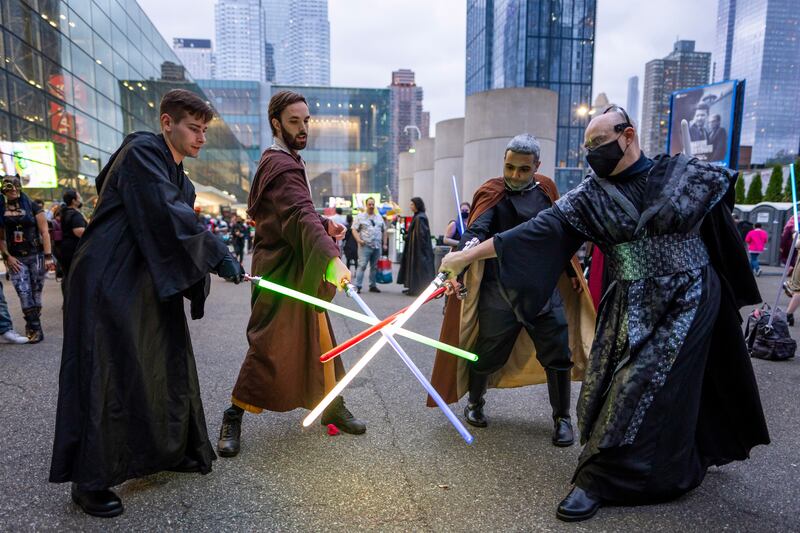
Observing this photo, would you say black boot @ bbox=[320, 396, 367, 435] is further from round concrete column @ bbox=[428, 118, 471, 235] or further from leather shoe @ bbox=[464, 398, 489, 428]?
round concrete column @ bbox=[428, 118, 471, 235]

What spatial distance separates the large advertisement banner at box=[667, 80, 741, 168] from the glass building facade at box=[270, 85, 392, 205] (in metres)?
47.2

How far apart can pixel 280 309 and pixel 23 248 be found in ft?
14.9

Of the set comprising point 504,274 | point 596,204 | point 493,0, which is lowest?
point 504,274

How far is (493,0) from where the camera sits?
49.7 meters

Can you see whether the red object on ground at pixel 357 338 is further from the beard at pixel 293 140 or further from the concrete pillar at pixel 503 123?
the concrete pillar at pixel 503 123

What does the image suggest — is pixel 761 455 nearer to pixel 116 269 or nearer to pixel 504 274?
pixel 504 274

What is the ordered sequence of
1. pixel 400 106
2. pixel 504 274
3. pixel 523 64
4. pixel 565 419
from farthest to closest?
1. pixel 400 106
2. pixel 523 64
3. pixel 565 419
4. pixel 504 274

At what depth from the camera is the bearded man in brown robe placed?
113 inches

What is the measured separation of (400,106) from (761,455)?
152925 mm

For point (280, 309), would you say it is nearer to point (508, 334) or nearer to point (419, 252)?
point (508, 334)

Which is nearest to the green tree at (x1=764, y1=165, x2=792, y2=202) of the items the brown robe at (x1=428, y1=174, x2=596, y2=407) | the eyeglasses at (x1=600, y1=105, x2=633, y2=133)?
the brown robe at (x1=428, y1=174, x2=596, y2=407)

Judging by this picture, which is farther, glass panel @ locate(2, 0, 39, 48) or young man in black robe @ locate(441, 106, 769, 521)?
glass panel @ locate(2, 0, 39, 48)

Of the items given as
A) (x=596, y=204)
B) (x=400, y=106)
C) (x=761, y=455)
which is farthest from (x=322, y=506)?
(x=400, y=106)

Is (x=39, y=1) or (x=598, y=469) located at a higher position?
(x=39, y=1)
